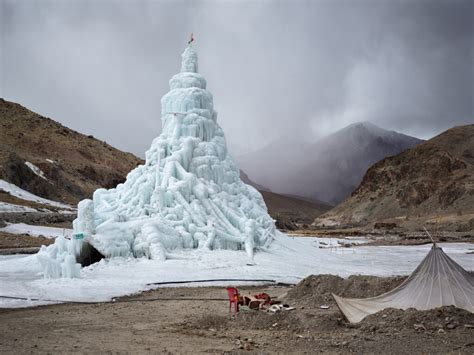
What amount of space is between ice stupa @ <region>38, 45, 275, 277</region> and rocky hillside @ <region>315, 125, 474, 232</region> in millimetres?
57704

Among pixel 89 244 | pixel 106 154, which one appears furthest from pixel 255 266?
pixel 106 154

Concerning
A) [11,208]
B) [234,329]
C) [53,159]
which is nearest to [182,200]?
[234,329]

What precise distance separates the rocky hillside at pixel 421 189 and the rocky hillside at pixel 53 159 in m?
48.6

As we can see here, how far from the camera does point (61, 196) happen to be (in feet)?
210

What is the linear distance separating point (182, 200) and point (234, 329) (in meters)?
14.3

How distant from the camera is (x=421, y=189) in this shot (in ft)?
324

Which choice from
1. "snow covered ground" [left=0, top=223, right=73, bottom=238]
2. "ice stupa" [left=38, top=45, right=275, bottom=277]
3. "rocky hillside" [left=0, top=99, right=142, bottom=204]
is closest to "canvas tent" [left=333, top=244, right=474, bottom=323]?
"ice stupa" [left=38, top=45, right=275, bottom=277]

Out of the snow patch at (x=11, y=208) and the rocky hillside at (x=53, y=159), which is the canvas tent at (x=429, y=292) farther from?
the rocky hillside at (x=53, y=159)

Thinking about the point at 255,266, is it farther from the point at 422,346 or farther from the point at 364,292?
the point at 422,346

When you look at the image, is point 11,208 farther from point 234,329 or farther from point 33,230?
point 234,329

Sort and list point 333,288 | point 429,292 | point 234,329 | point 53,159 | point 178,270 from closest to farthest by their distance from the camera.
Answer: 1. point 234,329
2. point 429,292
3. point 333,288
4. point 178,270
5. point 53,159

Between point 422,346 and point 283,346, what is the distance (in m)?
2.58

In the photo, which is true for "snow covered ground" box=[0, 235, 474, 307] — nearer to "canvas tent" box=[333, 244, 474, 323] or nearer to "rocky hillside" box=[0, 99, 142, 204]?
"canvas tent" box=[333, 244, 474, 323]

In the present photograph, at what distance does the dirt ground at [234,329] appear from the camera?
9125 millimetres
